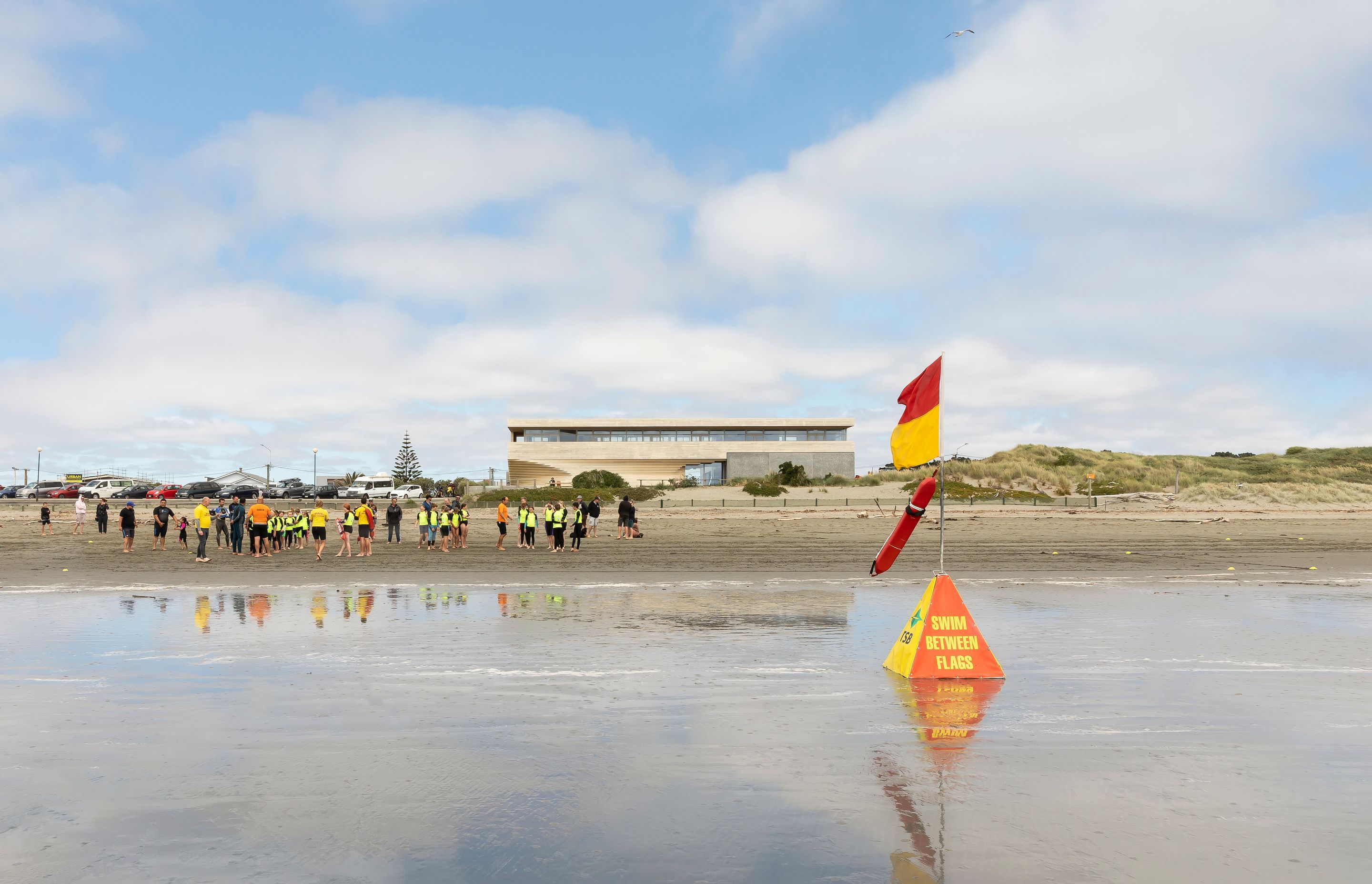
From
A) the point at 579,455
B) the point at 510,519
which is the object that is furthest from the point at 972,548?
the point at 579,455

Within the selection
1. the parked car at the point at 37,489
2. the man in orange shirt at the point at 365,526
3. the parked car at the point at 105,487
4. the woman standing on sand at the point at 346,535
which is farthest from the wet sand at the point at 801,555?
the parked car at the point at 37,489

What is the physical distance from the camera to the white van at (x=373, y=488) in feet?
261

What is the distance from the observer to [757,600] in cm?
1557

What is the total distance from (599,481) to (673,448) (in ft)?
39.5

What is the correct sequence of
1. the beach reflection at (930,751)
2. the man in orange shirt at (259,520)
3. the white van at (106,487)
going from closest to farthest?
the beach reflection at (930,751)
the man in orange shirt at (259,520)
the white van at (106,487)

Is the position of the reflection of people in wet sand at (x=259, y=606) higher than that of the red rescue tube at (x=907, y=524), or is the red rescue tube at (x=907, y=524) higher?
the red rescue tube at (x=907, y=524)

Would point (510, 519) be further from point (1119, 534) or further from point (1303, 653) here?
point (1303, 653)

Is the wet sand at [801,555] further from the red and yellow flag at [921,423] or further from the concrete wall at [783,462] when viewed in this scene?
the concrete wall at [783,462]

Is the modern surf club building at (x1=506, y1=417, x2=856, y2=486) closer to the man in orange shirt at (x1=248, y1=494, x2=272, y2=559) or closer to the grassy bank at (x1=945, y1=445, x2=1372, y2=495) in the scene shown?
the grassy bank at (x1=945, y1=445, x2=1372, y2=495)

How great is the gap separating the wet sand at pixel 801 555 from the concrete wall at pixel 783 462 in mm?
43044

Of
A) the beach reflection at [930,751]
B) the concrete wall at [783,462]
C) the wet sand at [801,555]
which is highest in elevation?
the concrete wall at [783,462]

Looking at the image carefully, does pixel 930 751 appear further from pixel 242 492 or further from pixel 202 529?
pixel 242 492

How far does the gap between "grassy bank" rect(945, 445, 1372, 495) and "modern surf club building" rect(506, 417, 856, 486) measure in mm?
14521

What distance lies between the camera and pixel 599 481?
76688 mm
